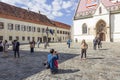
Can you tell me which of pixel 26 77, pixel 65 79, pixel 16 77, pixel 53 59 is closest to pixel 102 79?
pixel 65 79

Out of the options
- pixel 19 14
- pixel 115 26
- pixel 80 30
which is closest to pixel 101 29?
pixel 115 26

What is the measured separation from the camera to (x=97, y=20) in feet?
137

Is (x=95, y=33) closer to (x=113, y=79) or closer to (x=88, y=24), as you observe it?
(x=88, y=24)

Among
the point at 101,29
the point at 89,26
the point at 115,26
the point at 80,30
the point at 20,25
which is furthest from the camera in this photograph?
the point at 80,30

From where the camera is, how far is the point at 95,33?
1673 inches

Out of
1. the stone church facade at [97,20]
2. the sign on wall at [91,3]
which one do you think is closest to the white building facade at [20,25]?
the stone church facade at [97,20]

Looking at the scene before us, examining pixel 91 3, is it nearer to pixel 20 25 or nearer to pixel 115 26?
pixel 115 26

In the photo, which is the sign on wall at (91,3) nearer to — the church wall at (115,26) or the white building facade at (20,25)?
the church wall at (115,26)

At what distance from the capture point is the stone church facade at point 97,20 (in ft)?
129

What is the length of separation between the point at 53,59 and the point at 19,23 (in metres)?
38.8

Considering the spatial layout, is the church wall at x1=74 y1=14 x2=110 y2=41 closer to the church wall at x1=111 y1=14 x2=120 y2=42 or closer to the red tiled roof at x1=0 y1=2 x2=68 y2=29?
the church wall at x1=111 y1=14 x2=120 y2=42

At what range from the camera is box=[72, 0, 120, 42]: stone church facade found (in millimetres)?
39406

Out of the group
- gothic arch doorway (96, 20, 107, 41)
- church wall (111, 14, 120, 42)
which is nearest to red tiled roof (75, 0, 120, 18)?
church wall (111, 14, 120, 42)

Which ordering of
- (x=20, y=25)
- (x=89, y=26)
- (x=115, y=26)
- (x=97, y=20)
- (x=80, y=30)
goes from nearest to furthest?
(x=115, y=26) → (x=97, y=20) → (x=89, y=26) → (x=20, y=25) → (x=80, y=30)
